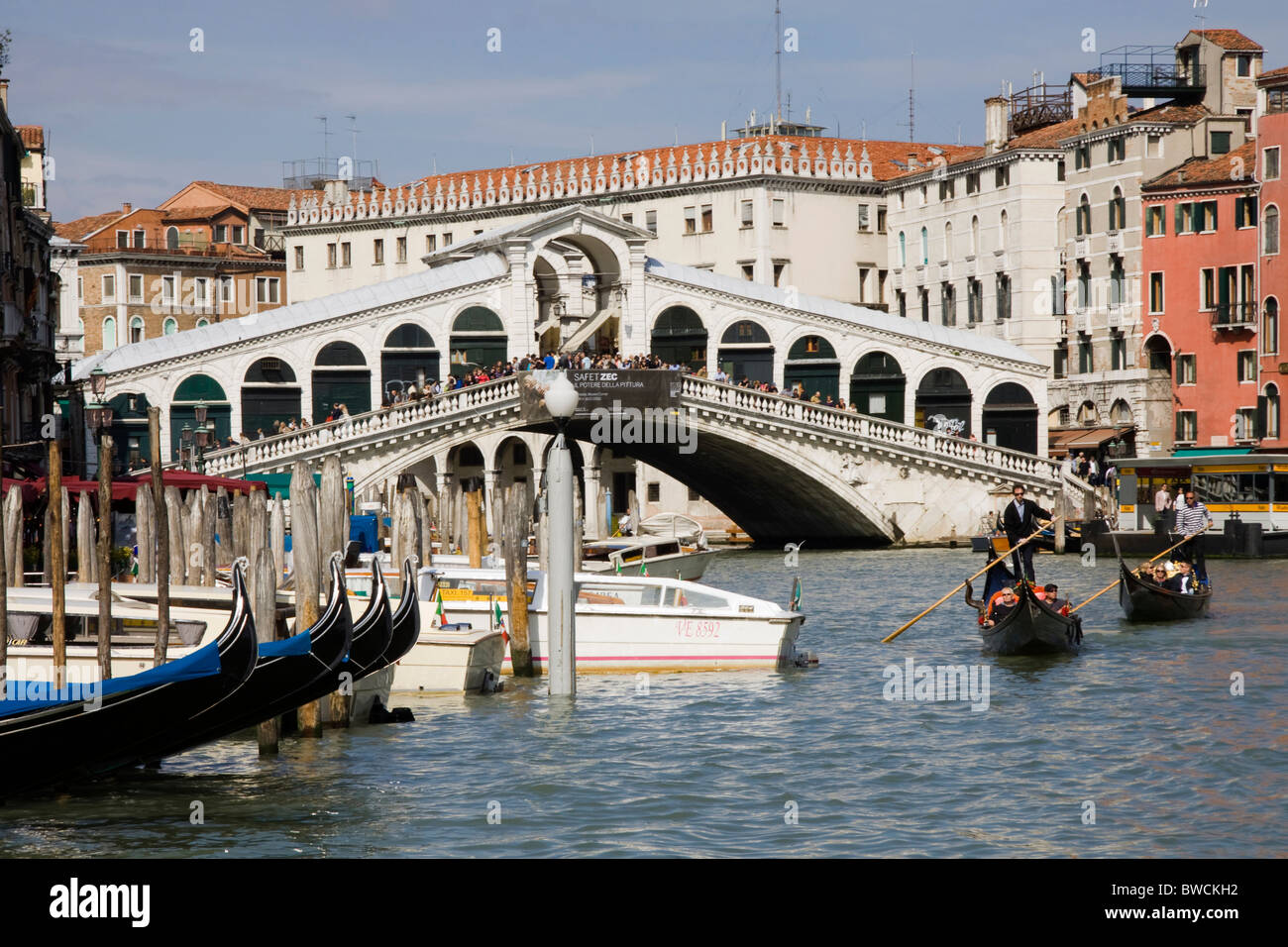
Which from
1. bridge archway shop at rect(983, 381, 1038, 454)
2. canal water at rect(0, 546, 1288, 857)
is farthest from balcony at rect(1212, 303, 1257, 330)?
canal water at rect(0, 546, 1288, 857)

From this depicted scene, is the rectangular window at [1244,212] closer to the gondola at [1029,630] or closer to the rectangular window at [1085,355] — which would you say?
the rectangular window at [1085,355]

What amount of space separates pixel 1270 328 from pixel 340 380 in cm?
1829

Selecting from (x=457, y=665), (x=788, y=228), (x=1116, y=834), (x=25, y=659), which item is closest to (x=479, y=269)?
(x=788, y=228)

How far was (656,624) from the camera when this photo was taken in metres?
16.6

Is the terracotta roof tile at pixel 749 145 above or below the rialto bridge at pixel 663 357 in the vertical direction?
above

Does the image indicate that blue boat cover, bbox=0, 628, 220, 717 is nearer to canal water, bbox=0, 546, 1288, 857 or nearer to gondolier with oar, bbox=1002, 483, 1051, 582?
canal water, bbox=0, 546, 1288, 857

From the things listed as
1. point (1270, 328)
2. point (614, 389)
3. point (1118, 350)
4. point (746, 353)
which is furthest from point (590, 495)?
point (1270, 328)

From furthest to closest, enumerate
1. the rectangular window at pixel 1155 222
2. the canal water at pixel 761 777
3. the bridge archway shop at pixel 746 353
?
the bridge archway shop at pixel 746 353, the rectangular window at pixel 1155 222, the canal water at pixel 761 777

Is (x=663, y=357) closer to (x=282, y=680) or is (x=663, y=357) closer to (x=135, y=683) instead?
(x=282, y=680)

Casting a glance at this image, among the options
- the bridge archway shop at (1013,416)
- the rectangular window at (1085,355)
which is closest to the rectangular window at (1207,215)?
the rectangular window at (1085,355)

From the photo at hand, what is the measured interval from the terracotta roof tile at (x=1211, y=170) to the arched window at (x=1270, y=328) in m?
2.58

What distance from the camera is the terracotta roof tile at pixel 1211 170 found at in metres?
37.1

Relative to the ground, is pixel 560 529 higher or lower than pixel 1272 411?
lower
